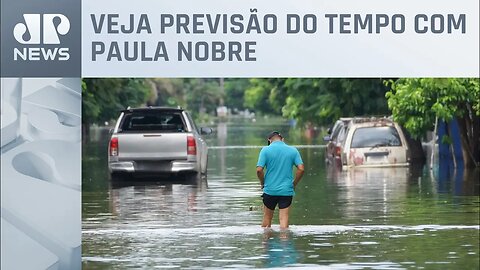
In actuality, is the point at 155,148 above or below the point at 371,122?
below

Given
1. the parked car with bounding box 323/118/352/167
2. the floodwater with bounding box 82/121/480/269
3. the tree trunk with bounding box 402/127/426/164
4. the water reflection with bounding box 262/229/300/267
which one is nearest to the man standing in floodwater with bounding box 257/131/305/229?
the water reflection with bounding box 262/229/300/267

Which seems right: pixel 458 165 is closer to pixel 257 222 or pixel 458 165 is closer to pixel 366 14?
pixel 257 222

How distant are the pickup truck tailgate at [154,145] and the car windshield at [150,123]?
54 cm

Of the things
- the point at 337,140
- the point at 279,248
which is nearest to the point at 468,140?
the point at 337,140

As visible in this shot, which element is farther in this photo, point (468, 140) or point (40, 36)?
point (468, 140)

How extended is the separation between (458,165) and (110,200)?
59.7 ft

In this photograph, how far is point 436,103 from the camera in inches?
1545

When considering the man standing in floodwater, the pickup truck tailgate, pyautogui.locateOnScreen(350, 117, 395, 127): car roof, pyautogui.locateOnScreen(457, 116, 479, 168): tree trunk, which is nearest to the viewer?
the man standing in floodwater

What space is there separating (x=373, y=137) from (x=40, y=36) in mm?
27521

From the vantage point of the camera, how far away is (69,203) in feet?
48.1

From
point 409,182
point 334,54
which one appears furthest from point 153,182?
point 334,54

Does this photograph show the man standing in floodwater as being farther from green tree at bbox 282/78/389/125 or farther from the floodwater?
green tree at bbox 282/78/389/125

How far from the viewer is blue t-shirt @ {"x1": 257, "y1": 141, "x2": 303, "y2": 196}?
67.5 feet

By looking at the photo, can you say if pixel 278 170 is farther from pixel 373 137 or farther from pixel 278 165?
pixel 373 137
